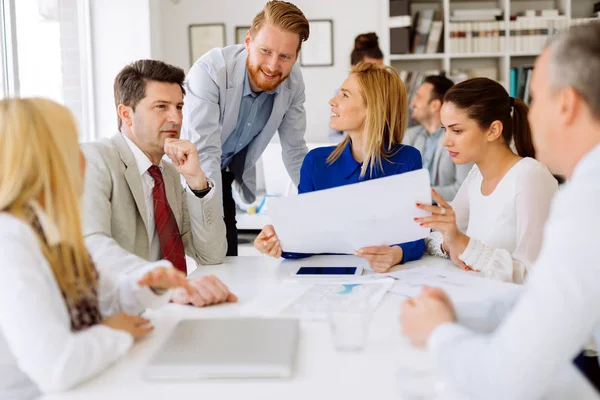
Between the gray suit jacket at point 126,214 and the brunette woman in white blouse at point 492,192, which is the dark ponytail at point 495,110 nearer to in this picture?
the brunette woman in white blouse at point 492,192

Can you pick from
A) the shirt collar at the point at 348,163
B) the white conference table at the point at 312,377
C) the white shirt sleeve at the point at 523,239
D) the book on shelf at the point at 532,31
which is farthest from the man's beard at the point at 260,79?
the book on shelf at the point at 532,31

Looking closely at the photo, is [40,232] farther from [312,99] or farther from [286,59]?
[312,99]

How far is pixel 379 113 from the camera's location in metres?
2.19

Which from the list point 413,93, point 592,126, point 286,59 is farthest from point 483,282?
point 413,93

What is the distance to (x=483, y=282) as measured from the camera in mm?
1593

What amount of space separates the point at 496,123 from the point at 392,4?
9.52 ft

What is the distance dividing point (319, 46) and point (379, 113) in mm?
3039

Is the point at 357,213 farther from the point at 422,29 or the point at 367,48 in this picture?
the point at 422,29

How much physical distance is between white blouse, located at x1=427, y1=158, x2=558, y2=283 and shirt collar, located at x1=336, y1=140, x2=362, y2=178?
13.6 inches

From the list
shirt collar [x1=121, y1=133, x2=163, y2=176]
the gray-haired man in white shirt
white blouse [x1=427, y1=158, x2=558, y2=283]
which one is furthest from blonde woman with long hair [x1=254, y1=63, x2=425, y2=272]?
the gray-haired man in white shirt

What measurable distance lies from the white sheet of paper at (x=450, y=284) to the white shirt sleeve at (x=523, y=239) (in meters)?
0.06

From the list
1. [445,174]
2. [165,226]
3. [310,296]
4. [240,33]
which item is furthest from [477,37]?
[310,296]

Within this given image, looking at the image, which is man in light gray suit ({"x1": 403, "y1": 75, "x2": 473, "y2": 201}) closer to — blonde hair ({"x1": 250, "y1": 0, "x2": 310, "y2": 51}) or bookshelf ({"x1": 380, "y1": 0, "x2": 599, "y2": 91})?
bookshelf ({"x1": 380, "y1": 0, "x2": 599, "y2": 91})

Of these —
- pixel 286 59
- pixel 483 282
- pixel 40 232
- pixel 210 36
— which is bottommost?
pixel 483 282
